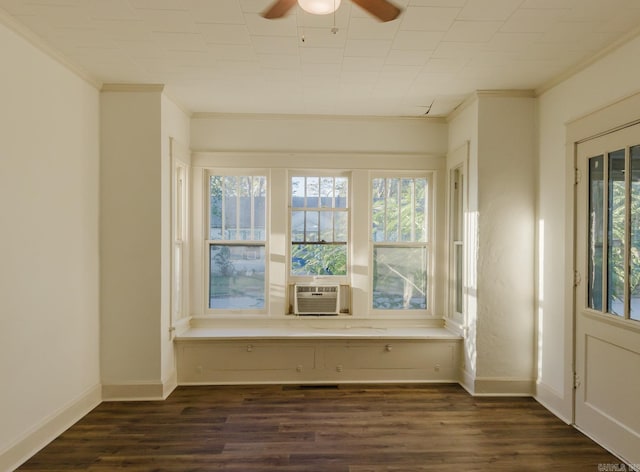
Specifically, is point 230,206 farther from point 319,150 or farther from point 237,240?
point 319,150

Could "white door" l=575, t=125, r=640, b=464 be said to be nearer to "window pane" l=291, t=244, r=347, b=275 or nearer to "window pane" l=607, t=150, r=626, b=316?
"window pane" l=607, t=150, r=626, b=316

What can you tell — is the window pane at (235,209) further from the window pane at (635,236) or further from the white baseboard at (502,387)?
the window pane at (635,236)

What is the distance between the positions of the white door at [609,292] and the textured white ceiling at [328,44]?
2.56 feet

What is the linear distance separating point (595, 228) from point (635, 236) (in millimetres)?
366

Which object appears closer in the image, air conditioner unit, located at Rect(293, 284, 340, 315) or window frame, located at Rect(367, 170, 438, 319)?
air conditioner unit, located at Rect(293, 284, 340, 315)

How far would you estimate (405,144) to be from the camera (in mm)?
4648

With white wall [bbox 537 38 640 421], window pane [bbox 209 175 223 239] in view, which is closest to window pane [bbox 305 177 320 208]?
window pane [bbox 209 175 223 239]

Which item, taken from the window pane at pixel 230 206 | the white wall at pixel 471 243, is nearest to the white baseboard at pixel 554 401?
the white wall at pixel 471 243

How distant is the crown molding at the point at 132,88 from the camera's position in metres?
3.70

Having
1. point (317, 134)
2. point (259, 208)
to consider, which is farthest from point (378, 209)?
point (259, 208)

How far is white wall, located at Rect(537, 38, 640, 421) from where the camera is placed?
316cm

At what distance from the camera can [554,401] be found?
11.6 ft

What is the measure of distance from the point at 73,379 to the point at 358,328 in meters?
2.61

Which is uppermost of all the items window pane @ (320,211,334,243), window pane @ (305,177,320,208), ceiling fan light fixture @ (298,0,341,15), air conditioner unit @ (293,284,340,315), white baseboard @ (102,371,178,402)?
ceiling fan light fixture @ (298,0,341,15)
